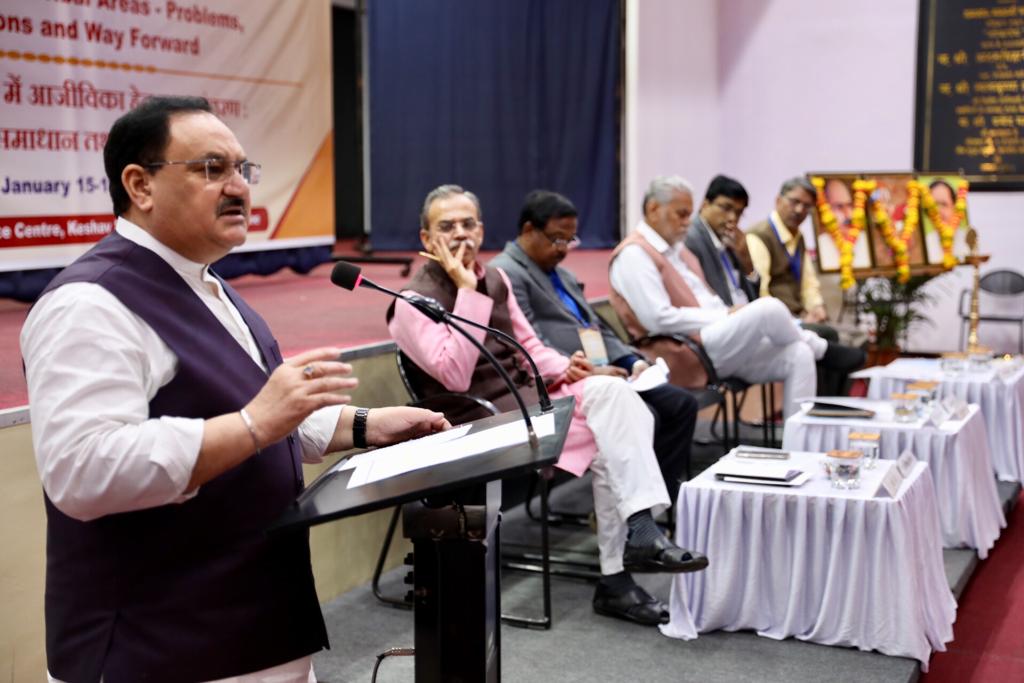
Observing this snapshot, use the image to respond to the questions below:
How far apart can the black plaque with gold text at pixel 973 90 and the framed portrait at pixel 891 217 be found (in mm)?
2372

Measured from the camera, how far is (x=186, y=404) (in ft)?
4.92

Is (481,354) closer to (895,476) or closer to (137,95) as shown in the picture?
(895,476)

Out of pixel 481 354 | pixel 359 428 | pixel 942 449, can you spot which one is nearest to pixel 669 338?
pixel 942 449

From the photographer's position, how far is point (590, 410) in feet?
11.6

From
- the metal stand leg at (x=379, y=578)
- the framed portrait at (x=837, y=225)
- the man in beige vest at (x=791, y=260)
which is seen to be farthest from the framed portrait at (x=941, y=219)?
the metal stand leg at (x=379, y=578)

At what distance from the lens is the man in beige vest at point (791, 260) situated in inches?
235

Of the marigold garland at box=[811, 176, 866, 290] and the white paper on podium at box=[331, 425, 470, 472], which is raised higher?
the marigold garland at box=[811, 176, 866, 290]

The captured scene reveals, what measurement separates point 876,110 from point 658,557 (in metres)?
6.63

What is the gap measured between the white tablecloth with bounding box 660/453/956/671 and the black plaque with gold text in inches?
238

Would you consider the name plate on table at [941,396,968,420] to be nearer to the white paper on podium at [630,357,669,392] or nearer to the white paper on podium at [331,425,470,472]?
the white paper on podium at [630,357,669,392]

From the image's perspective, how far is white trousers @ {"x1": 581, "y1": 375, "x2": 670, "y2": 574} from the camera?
3.42m

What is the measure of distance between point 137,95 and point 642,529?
2.81 metres

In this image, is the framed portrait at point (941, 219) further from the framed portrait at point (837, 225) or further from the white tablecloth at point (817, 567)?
the white tablecloth at point (817, 567)

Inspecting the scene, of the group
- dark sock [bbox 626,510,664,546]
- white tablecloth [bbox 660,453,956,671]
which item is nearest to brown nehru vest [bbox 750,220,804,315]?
white tablecloth [bbox 660,453,956,671]
